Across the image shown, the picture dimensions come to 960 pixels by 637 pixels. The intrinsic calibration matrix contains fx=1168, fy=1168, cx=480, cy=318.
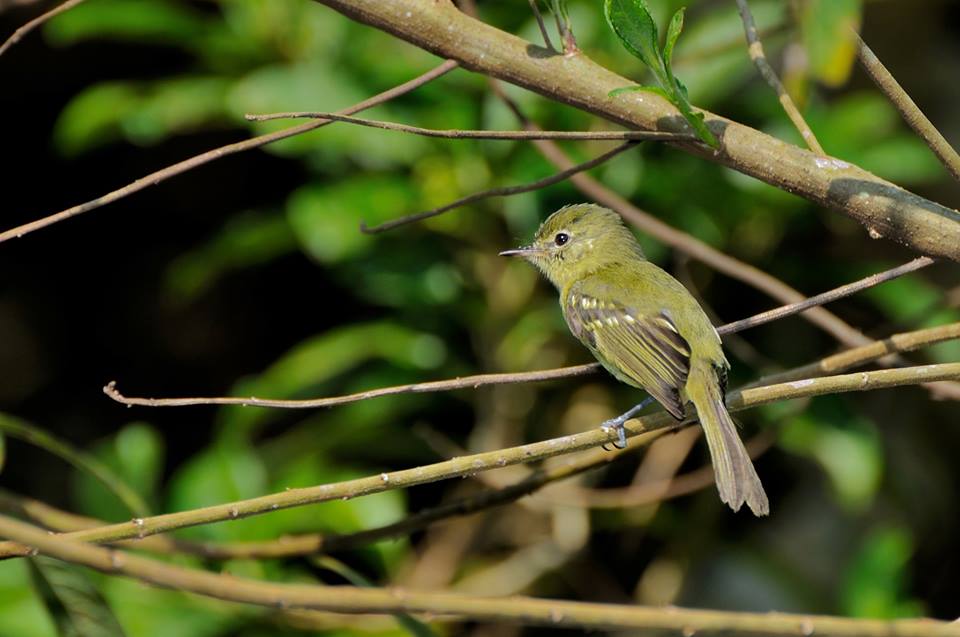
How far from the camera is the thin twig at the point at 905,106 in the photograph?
1.77 meters

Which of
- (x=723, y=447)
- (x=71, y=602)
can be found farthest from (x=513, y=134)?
(x=71, y=602)

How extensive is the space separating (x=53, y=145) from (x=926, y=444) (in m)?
4.13

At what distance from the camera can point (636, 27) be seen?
187cm

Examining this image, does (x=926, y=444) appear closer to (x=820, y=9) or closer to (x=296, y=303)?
(x=296, y=303)

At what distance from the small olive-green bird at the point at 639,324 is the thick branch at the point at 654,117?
1.86 feet

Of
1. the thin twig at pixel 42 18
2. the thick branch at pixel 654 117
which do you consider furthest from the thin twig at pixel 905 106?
the thin twig at pixel 42 18

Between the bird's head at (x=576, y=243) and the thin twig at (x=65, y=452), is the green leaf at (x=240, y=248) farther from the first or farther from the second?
the thin twig at (x=65, y=452)

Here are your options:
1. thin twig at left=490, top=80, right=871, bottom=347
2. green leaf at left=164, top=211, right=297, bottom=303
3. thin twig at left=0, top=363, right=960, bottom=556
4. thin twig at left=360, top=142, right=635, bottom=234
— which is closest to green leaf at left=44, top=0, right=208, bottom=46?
green leaf at left=164, top=211, right=297, bottom=303

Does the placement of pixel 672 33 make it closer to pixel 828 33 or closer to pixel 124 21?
pixel 828 33

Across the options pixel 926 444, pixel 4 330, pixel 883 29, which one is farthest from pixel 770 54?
pixel 4 330

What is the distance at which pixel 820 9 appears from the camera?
1.52 meters

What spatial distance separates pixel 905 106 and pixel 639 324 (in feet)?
4.09

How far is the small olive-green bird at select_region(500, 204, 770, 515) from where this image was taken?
8.60 feet

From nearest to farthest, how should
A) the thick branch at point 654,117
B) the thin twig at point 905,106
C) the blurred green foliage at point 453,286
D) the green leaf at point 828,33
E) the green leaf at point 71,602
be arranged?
the green leaf at point 828,33
the thin twig at point 905,106
the thick branch at point 654,117
the green leaf at point 71,602
the blurred green foliage at point 453,286
